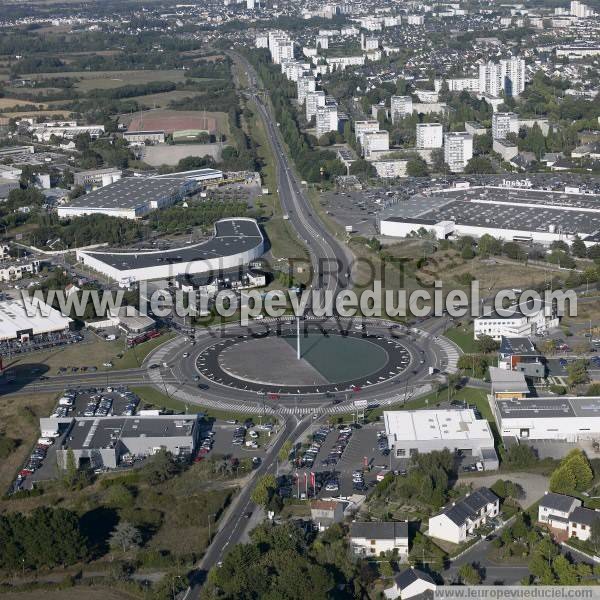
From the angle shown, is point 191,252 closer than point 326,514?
No

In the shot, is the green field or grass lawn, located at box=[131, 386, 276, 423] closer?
grass lawn, located at box=[131, 386, 276, 423]

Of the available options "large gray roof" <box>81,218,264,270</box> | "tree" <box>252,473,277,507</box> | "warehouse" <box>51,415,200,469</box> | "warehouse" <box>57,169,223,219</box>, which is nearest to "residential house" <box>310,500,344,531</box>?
"tree" <box>252,473,277,507</box>

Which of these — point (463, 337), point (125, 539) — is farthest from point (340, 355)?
point (125, 539)

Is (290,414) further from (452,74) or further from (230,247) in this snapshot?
(452,74)

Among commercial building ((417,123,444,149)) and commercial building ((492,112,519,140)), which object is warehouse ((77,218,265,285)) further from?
commercial building ((492,112,519,140))

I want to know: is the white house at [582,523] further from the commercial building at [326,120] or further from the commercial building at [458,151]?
the commercial building at [326,120]

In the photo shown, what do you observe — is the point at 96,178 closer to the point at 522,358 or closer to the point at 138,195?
the point at 138,195
